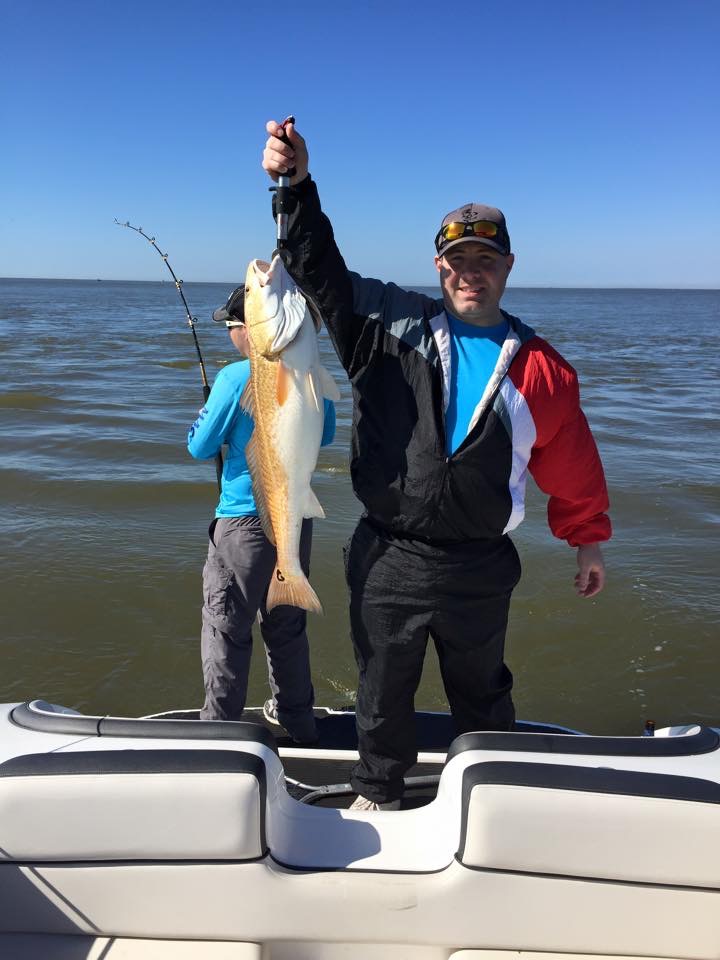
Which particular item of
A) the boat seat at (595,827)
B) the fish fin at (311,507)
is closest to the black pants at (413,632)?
the fish fin at (311,507)

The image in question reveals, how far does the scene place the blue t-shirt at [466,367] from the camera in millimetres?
2729

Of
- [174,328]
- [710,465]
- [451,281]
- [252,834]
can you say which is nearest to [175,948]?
[252,834]

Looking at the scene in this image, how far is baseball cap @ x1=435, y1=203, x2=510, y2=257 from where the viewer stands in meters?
2.72

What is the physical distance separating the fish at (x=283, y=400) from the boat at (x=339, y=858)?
2.79 ft

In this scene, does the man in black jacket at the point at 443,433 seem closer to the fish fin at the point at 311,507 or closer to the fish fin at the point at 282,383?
the fish fin at the point at 311,507

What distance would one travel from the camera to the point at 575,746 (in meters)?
2.35

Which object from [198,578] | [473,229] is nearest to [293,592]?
[473,229]

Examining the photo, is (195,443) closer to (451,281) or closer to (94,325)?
(451,281)

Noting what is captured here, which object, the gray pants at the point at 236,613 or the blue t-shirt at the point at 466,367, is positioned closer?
the blue t-shirt at the point at 466,367

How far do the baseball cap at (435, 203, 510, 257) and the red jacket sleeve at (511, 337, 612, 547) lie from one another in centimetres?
41

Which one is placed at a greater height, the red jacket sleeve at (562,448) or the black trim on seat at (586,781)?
the red jacket sleeve at (562,448)

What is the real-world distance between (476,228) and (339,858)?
7.39ft

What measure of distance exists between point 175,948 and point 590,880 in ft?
4.21

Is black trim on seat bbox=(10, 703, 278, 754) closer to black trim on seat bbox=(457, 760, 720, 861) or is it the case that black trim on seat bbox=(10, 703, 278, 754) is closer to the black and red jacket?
black trim on seat bbox=(457, 760, 720, 861)
